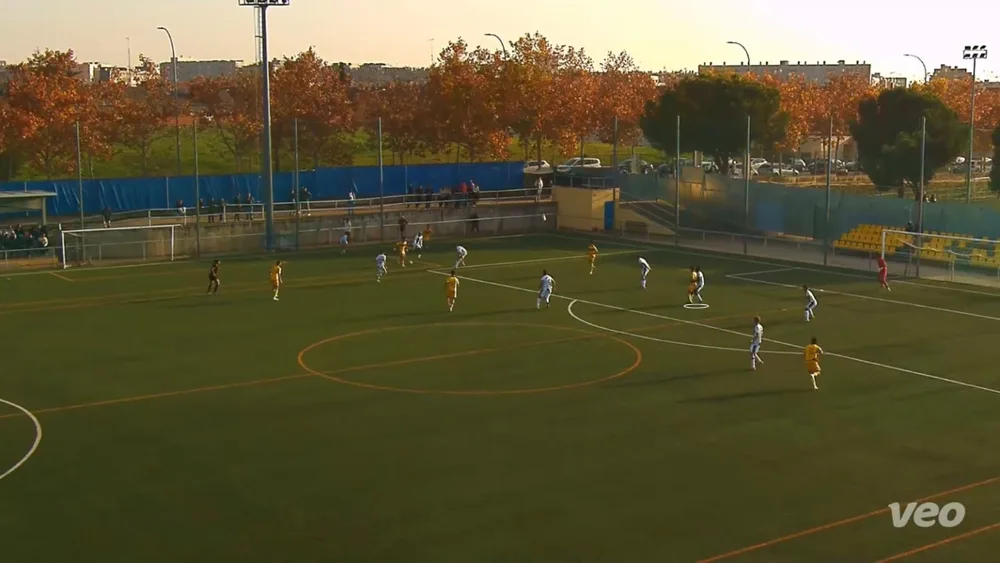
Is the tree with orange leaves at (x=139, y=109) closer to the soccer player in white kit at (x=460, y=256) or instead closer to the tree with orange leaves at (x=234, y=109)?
the tree with orange leaves at (x=234, y=109)

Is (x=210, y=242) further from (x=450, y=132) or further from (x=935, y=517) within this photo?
(x=935, y=517)

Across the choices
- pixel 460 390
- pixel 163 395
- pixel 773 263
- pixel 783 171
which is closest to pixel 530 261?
pixel 773 263

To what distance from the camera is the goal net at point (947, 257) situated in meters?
47.5

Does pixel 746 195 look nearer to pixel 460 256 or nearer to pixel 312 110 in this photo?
pixel 460 256

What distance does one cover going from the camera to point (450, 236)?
64.6 metres

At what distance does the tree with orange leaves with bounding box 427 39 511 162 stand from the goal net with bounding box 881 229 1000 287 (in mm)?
32538

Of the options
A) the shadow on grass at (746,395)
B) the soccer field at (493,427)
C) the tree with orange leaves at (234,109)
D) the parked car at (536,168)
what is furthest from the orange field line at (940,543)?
the tree with orange leaves at (234,109)

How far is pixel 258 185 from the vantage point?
215ft

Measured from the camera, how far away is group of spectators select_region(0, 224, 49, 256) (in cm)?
5212

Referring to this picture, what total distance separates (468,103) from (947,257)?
37118 millimetres

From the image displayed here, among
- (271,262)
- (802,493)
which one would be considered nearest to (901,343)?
(802,493)

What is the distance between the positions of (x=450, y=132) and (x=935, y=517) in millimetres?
62246

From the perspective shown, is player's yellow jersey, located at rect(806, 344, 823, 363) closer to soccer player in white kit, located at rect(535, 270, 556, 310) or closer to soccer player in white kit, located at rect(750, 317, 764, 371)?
soccer player in white kit, located at rect(750, 317, 764, 371)

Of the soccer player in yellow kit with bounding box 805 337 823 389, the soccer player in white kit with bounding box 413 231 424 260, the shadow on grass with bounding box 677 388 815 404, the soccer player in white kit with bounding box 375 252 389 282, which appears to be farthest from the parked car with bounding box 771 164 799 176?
the shadow on grass with bounding box 677 388 815 404
